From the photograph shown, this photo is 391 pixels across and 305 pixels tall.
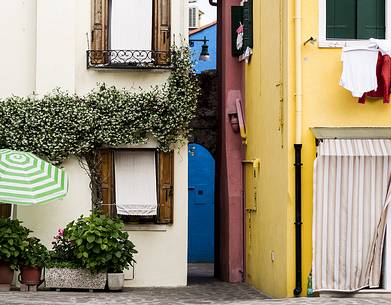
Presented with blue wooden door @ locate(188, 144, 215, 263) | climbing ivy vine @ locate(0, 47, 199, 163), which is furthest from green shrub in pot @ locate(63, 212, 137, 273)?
blue wooden door @ locate(188, 144, 215, 263)

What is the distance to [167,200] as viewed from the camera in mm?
21141

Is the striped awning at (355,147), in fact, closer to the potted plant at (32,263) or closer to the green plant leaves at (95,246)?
the green plant leaves at (95,246)

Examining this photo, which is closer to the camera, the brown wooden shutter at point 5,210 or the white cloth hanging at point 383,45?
the white cloth hanging at point 383,45

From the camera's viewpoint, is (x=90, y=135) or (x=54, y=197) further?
(x=90, y=135)

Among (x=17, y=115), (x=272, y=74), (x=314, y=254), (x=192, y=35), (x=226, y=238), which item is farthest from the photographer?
(x=192, y=35)

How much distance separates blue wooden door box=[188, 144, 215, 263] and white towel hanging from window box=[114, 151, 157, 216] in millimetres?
12680

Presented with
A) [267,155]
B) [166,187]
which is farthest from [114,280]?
[267,155]

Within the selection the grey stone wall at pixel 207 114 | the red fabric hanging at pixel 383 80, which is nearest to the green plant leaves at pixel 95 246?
the red fabric hanging at pixel 383 80

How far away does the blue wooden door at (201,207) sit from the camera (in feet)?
111

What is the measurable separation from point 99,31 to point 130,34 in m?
0.63

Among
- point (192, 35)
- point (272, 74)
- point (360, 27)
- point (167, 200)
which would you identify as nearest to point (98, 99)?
point (167, 200)

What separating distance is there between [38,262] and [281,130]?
512cm

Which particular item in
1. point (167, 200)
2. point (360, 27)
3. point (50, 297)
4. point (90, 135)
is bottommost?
point (50, 297)

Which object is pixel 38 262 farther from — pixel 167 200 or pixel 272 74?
pixel 272 74
